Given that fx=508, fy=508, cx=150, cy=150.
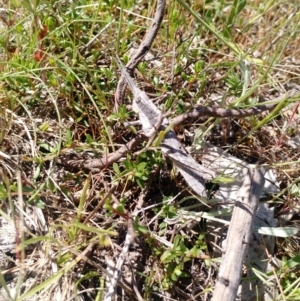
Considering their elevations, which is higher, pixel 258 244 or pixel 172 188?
pixel 172 188

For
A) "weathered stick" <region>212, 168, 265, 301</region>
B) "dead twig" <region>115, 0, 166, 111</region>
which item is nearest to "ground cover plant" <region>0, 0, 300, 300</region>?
"dead twig" <region>115, 0, 166, 111</region>

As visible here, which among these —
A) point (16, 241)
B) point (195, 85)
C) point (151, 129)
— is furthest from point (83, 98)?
point (16, 241)

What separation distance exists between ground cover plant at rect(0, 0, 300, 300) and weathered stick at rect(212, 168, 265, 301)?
0.35 feet

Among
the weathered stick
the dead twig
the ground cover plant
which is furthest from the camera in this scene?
the dead twig

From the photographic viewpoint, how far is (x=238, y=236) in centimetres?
165

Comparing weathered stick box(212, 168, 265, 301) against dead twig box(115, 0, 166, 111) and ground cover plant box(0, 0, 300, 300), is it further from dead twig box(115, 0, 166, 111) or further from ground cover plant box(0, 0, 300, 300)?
dead twig box(115, 0, 166, 111)

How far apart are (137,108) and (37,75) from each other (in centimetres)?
42

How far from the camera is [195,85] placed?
2117mm

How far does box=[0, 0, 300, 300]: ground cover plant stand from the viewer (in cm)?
169

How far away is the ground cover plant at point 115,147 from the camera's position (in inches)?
66.6

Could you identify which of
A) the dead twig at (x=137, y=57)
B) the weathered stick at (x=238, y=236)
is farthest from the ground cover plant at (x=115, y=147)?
the weathered stick at (x=238, y=236)

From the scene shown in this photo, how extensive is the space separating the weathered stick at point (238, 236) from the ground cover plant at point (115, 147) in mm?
107

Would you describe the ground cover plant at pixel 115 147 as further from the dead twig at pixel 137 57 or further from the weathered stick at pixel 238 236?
the weathered stick at pixel 238 236

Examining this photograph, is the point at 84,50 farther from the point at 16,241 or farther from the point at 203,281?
the point at 203,281
